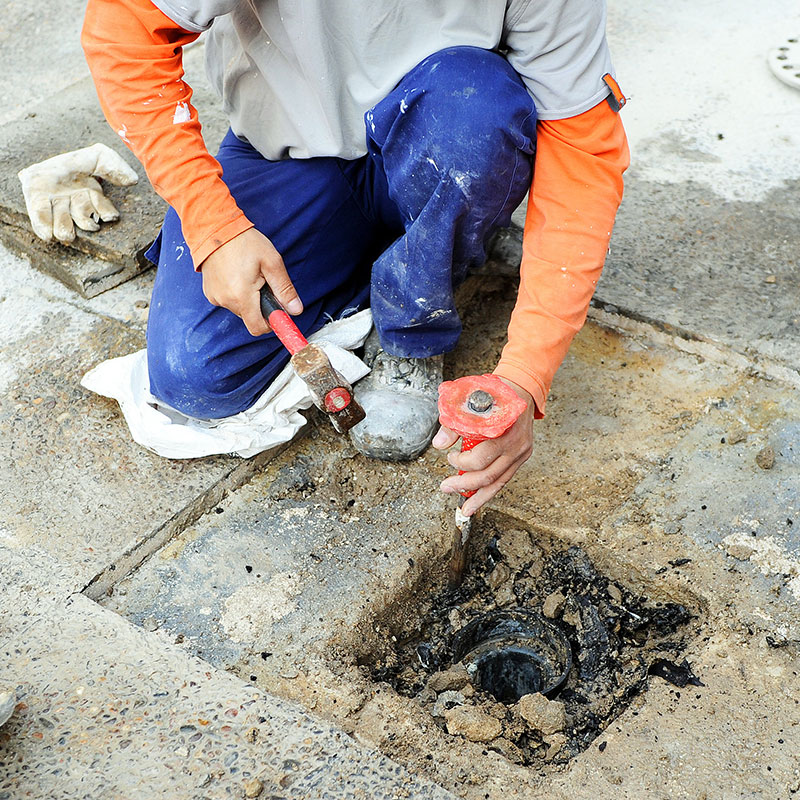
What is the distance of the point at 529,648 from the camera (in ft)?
6.11

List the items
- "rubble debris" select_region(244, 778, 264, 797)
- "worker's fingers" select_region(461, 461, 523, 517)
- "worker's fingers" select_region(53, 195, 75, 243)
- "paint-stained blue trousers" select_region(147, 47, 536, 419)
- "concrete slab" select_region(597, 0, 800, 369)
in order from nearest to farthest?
"rubble debris" select_region(244, 778, 264, 797) → "worker's fingers" select_region(461, 461, 523, 517) → "paint-stained blue trousers" select_region(147, 47, 536, 419) → "concrete slab" select_region(597, 0, 800, 369) → "worker's fingers" select_region(53, 195, 75, 243)

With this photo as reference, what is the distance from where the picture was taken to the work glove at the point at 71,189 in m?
2.48

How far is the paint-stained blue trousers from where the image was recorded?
1.70 m

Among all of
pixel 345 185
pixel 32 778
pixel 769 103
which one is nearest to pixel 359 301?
pixel 345 185

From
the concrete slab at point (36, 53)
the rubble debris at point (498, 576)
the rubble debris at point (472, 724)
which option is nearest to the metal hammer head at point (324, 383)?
the rubble debris at point (498, 576)

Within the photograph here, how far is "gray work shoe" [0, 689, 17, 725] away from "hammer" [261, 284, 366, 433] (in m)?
0.71

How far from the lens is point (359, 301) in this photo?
220cm

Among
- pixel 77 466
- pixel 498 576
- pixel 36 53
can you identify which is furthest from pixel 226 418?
pixel 36 53

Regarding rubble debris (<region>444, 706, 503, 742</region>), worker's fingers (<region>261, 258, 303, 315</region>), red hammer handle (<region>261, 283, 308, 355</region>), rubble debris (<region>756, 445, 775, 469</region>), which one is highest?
worker's fingers (<region>261, 258, 303, 315</region>)

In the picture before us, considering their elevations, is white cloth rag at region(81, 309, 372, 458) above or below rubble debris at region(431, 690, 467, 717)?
above

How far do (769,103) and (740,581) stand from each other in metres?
2.00

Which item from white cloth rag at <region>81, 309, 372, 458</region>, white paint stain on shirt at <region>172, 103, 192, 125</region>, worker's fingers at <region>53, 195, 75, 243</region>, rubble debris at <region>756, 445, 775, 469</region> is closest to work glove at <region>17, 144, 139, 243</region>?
worker's fingers at <region>53, 195, 75, 243</region>

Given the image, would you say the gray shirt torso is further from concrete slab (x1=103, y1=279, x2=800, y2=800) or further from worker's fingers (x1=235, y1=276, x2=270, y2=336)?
concrete slab (x1=103, y1=279, x2=800, y2=800)

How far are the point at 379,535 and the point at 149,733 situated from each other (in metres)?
0.61
